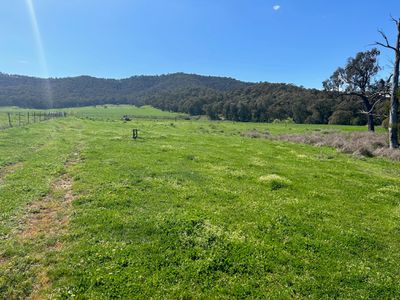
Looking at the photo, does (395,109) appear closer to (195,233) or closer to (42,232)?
(195,233)

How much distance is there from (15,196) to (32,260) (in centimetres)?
724

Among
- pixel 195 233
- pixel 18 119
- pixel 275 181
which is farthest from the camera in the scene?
pixel 18 119

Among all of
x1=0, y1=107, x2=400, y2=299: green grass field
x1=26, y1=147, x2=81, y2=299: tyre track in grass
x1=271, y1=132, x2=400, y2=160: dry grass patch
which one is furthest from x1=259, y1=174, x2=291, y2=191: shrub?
x1=271, y1=132, x2=400, y2=160: dry grass patch

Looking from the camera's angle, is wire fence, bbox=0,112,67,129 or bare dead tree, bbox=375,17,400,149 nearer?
bare dead tree, bbox=375,17,400,149

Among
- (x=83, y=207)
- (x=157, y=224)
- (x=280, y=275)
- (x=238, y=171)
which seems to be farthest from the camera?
(x=238, y=171)

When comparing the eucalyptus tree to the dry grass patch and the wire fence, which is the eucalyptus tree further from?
the wire fence

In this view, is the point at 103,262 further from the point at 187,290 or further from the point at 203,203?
the point at 203,203

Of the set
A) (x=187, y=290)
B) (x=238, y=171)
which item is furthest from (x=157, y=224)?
(x=238, y=171)

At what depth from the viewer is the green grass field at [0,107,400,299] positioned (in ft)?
27.5

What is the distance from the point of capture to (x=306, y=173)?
22047 mm

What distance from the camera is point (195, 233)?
11375 millimetres

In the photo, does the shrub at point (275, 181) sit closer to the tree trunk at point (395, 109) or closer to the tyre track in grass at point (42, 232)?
the tyre track in grass at point (42, 232)

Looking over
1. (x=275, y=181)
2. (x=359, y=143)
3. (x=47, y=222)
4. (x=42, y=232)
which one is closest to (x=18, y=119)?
(x=47, y=222)

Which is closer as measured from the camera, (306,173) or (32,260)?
(32,260)
